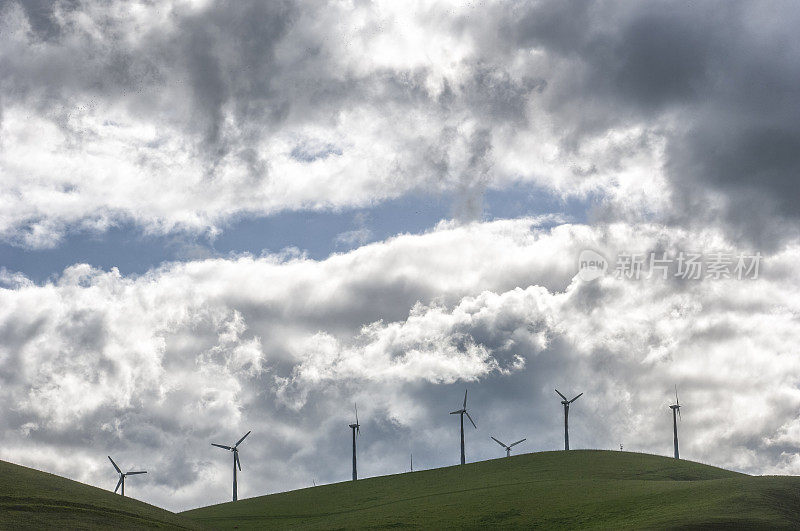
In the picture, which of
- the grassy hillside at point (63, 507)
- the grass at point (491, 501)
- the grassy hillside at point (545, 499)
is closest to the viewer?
the grassy hillside at point (63, 507)

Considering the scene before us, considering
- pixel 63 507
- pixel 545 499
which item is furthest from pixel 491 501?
pixel 63 507

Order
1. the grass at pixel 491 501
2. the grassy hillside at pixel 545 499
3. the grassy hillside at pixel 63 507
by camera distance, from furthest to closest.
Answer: the grassy hillside at pixel 545 499
the grass at pixel 491 501
the grassy hillside at pixel 63 507

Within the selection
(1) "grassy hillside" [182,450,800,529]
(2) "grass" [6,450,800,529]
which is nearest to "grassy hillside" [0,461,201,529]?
(2) "grass" [6,450,800,529]

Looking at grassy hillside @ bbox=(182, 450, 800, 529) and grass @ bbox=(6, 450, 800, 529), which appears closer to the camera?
grass @ bbox=(6, 450, 800, 529)

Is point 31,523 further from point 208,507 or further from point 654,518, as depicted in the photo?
point 208,507

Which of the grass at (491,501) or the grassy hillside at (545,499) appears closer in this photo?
the grass at (491,501)

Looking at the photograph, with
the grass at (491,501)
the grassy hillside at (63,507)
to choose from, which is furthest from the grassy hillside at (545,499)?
the grassy hillside at (63,507)

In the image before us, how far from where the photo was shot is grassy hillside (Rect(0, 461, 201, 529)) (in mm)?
70000

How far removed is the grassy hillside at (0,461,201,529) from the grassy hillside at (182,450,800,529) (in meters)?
31.8

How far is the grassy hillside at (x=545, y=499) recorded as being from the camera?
8844 centimetres

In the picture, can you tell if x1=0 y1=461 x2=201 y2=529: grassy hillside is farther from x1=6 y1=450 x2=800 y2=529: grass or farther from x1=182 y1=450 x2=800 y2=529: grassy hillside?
x1=182 y1=450 x2=800 y2=529: grassy hillside

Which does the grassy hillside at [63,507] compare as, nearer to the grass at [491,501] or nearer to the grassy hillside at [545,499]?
the grass at [491,501]

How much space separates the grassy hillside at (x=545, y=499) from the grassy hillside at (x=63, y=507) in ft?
104

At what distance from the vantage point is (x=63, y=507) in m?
76.4
